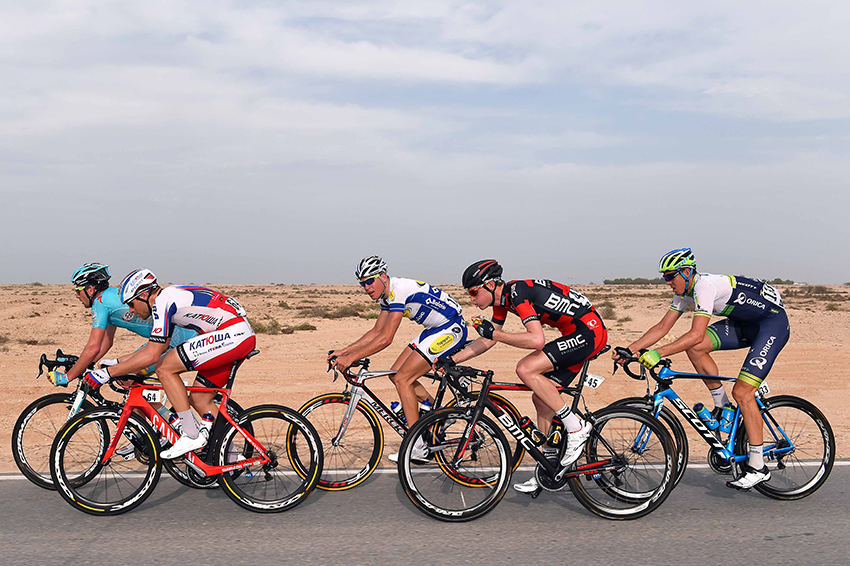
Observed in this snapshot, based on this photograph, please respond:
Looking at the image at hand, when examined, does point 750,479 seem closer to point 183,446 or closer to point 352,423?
point 352,423

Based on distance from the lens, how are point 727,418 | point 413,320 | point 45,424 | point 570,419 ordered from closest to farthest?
point 570,419 → point 727,418 → point 45,424 → point 413,320

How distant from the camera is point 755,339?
5.75m

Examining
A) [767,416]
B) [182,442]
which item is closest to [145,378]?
[182,442]

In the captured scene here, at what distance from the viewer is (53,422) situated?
19.2ft

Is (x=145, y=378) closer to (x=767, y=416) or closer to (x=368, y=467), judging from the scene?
(x=368, y=467)

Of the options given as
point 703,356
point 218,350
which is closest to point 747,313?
point 703,356

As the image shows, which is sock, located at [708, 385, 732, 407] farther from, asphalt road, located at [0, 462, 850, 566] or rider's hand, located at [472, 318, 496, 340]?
rider's hand, located at [472, 318, 496, 340]

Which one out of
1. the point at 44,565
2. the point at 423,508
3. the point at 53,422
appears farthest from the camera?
the point at 53,422

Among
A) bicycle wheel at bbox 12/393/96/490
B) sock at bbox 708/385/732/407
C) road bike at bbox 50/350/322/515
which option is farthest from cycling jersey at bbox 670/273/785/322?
bicycle wheel at bbox 12/393/96/490

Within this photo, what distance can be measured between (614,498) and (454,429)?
4.42 feet

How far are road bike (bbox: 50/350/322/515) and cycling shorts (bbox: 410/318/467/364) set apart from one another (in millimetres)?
1317

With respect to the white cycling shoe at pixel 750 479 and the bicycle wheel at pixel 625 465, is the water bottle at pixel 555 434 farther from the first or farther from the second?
the white cycling shoe at pixel 750 479

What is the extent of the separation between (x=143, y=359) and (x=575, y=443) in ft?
11.0

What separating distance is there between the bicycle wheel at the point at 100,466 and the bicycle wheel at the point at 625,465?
3.27 meters
